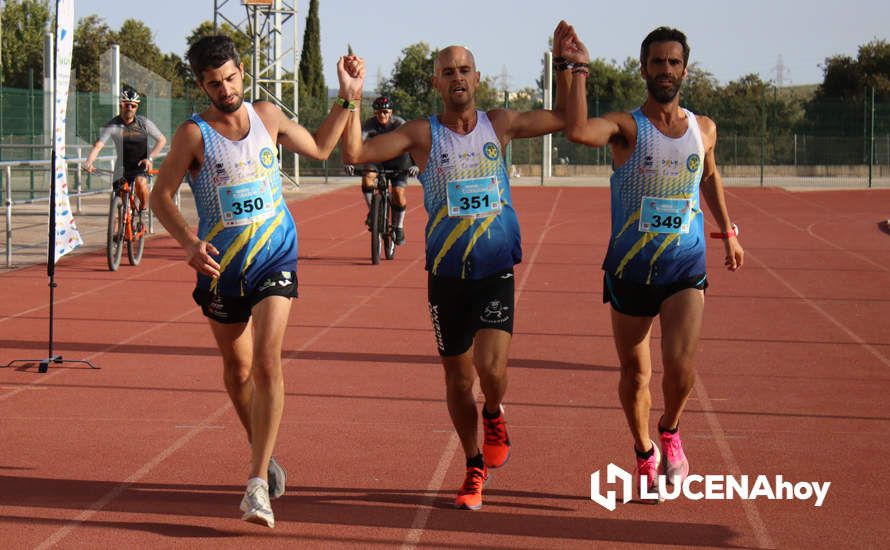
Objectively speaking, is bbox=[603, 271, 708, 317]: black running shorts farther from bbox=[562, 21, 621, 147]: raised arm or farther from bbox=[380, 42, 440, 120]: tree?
bbox=[380, 42, 440, 120]: tree

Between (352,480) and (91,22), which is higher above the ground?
(91,22)

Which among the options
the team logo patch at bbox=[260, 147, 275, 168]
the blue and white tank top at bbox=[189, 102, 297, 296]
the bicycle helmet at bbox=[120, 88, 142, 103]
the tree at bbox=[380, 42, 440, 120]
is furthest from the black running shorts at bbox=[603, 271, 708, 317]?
the tree at bbox=[380, 42, 440, 120]

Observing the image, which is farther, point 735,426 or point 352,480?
point 735,426

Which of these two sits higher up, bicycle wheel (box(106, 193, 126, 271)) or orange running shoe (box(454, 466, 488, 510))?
bicycle wheel (box(106, 193, 126, 271))

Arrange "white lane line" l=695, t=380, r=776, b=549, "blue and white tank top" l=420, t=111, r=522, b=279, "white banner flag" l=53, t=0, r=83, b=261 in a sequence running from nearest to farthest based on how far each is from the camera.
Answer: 1. "white lane line" l=695, t=380, r=776, b=549
2. "blue and white tank top" l=420, t=111, r=522, b=279
3. "white banner flag" l=53, t=0, r=83, b=261

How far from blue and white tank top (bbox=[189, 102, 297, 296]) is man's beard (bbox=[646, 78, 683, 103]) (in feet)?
5.55

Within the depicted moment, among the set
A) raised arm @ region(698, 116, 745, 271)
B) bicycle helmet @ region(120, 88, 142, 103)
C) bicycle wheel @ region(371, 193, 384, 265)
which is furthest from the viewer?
bicycle wheel @ region(371, 193, 384, 265)

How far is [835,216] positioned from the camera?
26.4m

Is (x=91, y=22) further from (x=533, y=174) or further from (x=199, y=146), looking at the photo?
(x=199, y=146)

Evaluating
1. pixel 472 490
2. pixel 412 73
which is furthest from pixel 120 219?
pixel 412 73

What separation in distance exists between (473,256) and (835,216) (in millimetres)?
21970

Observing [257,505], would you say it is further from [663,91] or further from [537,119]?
[663,91]

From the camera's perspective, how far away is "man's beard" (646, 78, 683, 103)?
5930 millimetres

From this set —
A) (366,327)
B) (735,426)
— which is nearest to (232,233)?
(735,426)
